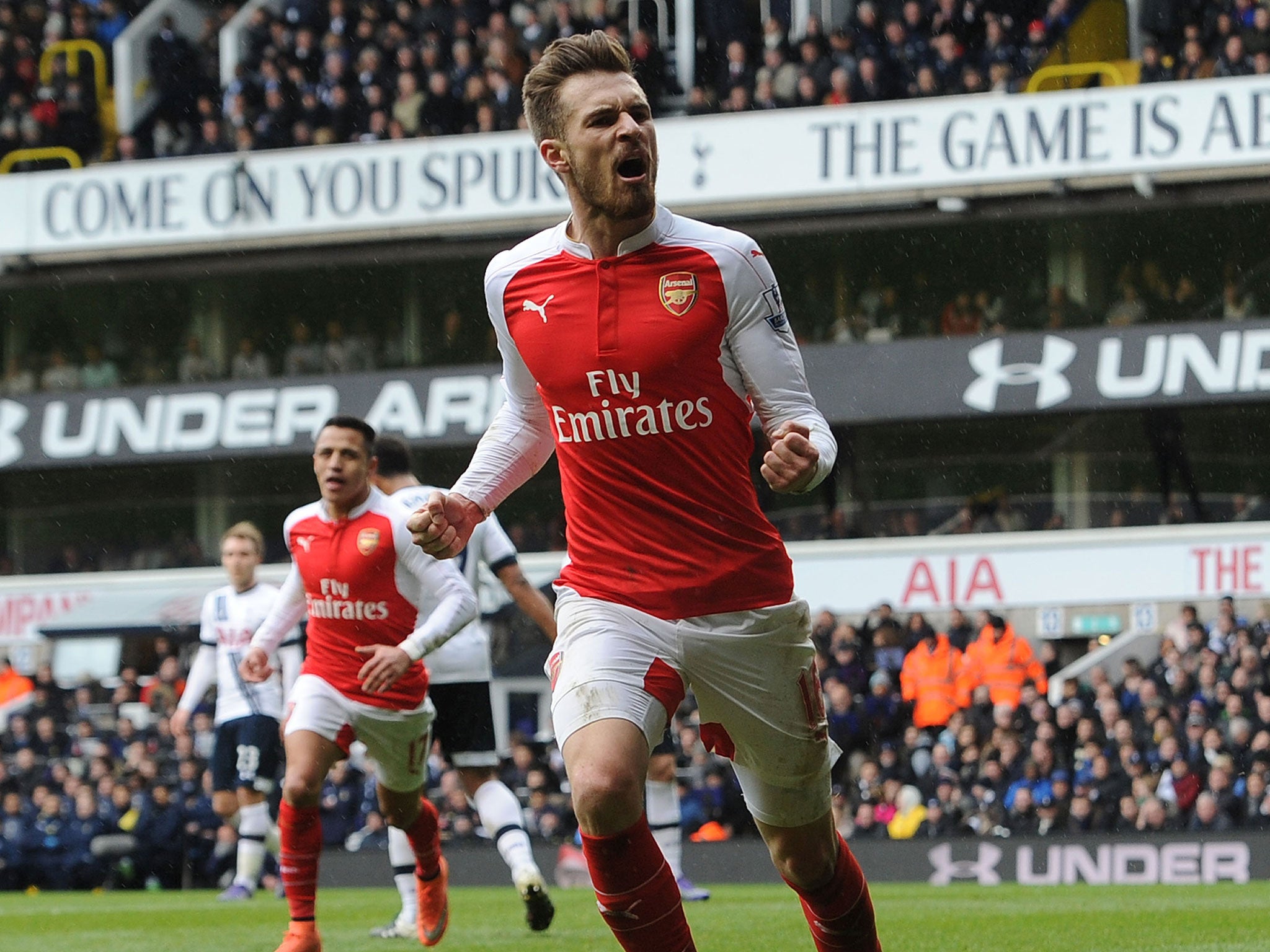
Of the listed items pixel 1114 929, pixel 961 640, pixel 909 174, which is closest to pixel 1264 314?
pixel 909 174

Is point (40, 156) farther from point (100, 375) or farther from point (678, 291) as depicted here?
point (678, 291)

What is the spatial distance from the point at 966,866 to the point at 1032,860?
0.48 m

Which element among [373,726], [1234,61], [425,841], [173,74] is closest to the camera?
[373,726]

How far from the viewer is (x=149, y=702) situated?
21.2m

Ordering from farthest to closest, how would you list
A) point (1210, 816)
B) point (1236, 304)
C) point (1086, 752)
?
point (1236, 304) → point (1086, 752) → point (1210, 816)

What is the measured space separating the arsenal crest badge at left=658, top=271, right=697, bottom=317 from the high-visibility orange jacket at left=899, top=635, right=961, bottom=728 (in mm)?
13010

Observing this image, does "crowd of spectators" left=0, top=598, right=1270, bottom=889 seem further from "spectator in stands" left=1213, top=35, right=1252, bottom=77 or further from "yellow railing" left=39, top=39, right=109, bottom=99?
"yellow railing" left=39, top=39, right=109, bottom=99

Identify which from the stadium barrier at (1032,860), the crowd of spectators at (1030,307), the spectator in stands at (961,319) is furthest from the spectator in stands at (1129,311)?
the stadium barrier at (1032,860)

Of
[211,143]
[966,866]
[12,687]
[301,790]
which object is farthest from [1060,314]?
[301,790]

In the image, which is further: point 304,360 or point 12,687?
point 304,360

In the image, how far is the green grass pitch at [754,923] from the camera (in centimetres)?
845

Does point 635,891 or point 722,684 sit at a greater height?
point 722,684

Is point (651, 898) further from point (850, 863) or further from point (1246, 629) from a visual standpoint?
point (1246, 629)

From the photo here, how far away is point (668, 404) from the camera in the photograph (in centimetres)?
470
